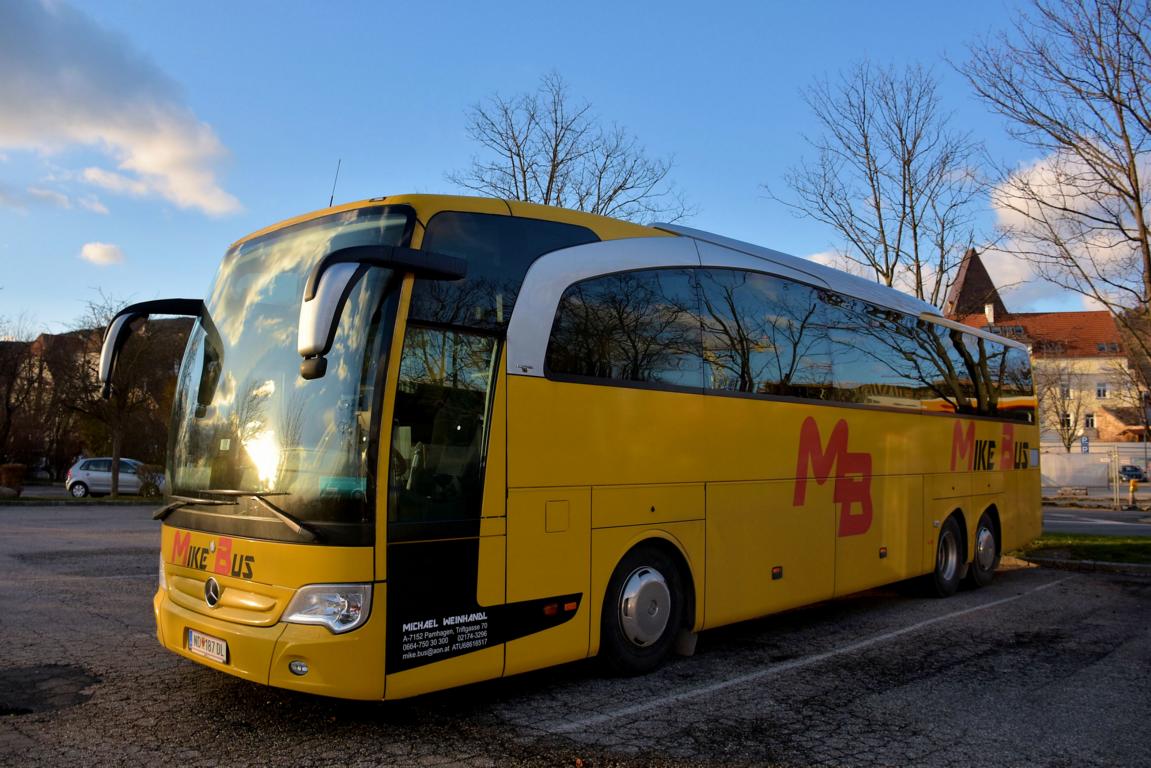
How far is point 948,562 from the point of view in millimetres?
11328

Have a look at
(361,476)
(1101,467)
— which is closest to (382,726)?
(361,476)

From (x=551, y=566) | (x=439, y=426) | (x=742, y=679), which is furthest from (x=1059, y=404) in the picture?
(x=439, y=426)

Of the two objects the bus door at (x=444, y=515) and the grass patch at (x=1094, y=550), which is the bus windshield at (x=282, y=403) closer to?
the bus door at (x=444, y=515)

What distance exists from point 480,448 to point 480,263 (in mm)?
1226

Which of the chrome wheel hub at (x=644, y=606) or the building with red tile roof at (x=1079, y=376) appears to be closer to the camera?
the chrome wheel hub at (x=644, y=606)

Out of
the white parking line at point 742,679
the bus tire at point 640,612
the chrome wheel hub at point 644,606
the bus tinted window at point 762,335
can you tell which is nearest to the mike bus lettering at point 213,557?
the white parking line at point 742,679

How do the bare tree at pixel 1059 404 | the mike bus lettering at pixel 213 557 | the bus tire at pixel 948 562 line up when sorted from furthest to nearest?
the bare tree at pixel 1059 404, the bus tire at pixel 948 562, the mike bus lettering at pixel 213 557

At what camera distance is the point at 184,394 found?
20.7ft

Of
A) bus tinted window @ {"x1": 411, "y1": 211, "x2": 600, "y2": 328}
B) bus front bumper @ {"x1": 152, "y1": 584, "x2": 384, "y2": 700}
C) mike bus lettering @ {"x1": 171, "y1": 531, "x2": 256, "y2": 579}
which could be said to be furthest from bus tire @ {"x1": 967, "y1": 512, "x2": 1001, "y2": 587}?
mike bus lettering @ {"x1": 171, "y1": 531, "x2": 256, "y2": 579}

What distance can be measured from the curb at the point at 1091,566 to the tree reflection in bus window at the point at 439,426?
12056mm

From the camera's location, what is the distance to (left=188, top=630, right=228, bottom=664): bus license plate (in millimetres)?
5270

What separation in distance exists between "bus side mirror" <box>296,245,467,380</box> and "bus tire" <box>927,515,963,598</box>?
8470 millimetres

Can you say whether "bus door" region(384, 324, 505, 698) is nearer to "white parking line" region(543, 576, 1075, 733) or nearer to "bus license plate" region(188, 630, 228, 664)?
"white parking line" region(543, 576, 1075, 733)

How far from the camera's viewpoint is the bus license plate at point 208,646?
5.27 meters
